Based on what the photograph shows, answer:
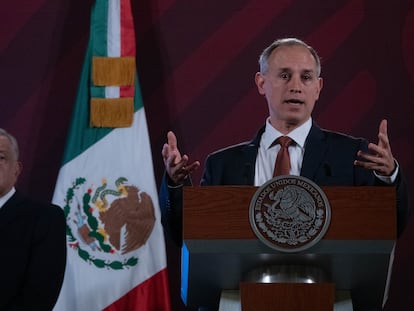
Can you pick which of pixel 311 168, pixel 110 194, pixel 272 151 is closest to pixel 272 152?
pixel 272 151

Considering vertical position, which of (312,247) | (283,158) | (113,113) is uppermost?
(113,113)

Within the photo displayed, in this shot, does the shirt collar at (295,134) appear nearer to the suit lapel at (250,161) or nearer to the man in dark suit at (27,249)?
the suit lapel at (250,161)

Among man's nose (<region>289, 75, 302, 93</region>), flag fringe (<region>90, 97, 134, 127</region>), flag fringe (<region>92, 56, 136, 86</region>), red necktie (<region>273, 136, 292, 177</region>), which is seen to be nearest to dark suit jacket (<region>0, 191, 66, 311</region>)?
flag fringe (<region>90, 97, 134, 127</region>)

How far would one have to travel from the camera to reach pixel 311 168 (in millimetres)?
2787

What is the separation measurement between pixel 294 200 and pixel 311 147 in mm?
683

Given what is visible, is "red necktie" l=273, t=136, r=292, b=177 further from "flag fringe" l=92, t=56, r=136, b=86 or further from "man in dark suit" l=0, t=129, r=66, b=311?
"flag fringe" l=92, t=56, r=136, b=86

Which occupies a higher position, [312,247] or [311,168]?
[311,168]

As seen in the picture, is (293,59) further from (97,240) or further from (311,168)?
(97,240)

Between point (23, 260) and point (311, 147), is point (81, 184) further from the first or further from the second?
point (311, 147)

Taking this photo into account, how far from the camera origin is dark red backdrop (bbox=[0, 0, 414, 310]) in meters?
4.81

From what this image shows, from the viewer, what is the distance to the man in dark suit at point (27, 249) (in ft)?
11.5

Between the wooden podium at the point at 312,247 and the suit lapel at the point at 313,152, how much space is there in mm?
552

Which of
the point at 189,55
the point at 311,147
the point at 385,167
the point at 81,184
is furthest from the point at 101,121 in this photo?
the point at 385,167

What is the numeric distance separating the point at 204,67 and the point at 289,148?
2026mm
